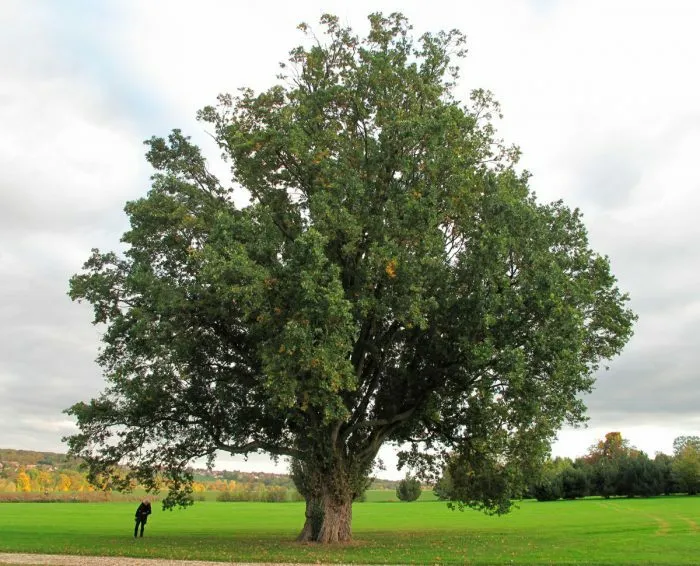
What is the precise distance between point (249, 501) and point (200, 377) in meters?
108

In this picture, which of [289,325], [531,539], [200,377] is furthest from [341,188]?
[531,539]

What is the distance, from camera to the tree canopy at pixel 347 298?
24.3 meters

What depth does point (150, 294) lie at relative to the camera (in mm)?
26609

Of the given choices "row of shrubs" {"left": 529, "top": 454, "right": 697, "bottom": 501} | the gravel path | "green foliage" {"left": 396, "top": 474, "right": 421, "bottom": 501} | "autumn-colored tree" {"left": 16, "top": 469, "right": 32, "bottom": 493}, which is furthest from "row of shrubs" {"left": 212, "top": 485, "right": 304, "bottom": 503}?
the gravel path

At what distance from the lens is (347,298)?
26.1 meters

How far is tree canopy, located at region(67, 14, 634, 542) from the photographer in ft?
79.8

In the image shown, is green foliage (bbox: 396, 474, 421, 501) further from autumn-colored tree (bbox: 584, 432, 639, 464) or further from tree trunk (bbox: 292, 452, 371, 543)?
tree trunk (bbox: 292, 452, 371, 543)

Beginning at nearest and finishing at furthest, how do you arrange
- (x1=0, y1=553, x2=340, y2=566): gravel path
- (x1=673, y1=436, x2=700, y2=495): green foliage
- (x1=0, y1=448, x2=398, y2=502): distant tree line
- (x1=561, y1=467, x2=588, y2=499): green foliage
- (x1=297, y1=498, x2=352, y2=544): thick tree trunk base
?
(x1=0, y1=553, x2=340, y2=566): gravel path < (x1=297, y1=498, x2=352, y2=544): thick tree trunk base < (x1=673, y1=436, x2=700, y2=495): green foliage < (x1=561, y1=467, x2=588, y2=499): green foliage < (x1=0, y1=448, x2=398, y2=502): distant tree line

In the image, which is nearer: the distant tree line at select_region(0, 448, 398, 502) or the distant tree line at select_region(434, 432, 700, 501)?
the distant tree line at select_region(434, 432, 700, 501)

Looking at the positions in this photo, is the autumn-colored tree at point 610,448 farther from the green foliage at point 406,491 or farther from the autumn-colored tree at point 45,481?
the autumn-colored tree at point 45,481

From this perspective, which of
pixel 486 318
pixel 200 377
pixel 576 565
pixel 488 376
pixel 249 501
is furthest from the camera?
pixel 249 501

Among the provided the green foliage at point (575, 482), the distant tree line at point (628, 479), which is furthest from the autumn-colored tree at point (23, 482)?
the green foliage at point (575, 482)

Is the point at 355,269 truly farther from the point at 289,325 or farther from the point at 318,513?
the point at 318,513

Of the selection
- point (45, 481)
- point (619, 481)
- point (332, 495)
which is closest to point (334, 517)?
point (332, 495)
